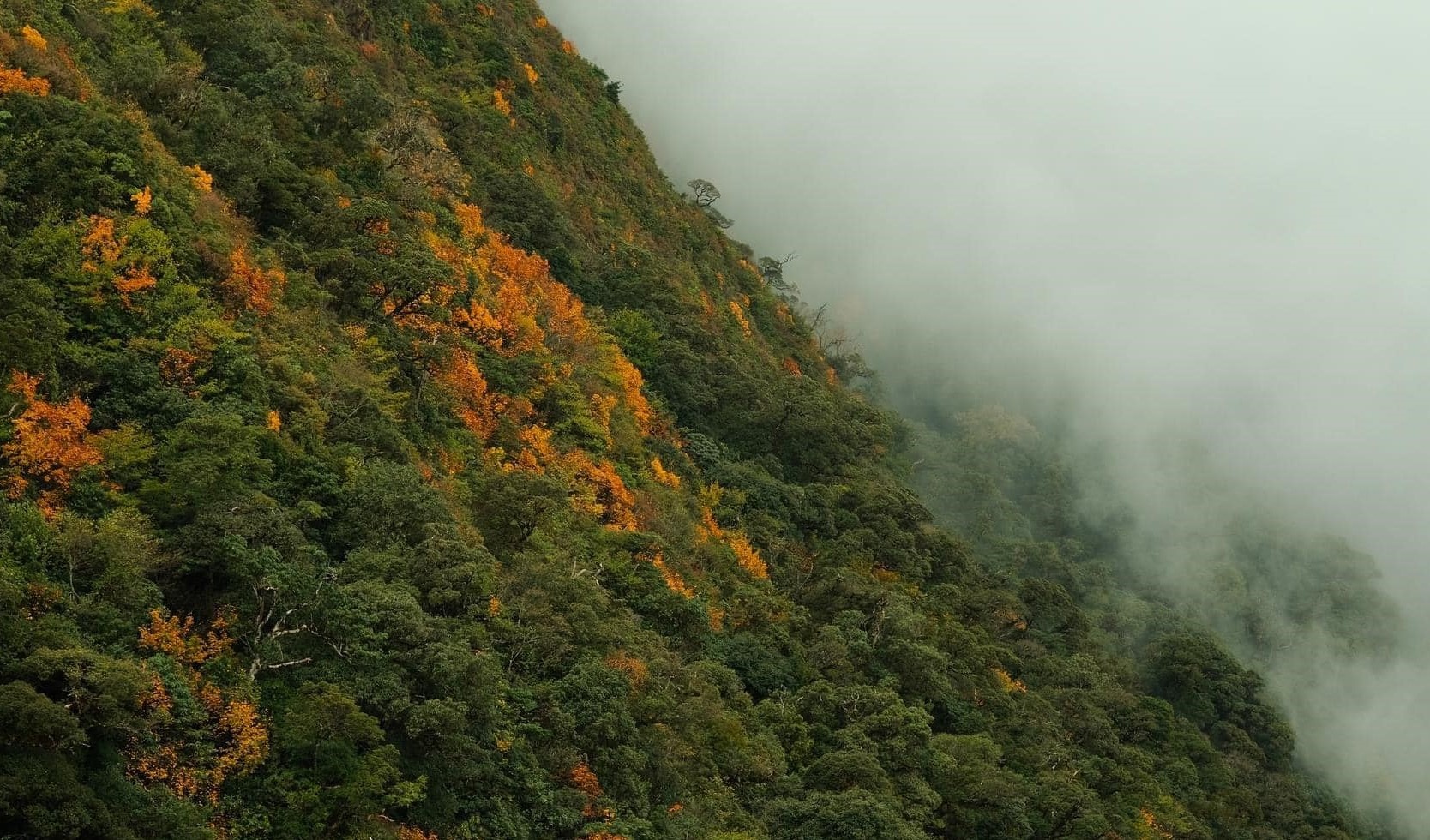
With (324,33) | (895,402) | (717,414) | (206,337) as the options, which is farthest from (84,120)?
(895,402)

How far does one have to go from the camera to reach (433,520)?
32781mm

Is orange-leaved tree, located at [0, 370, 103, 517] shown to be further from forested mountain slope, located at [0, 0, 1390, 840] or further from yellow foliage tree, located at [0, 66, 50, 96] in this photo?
yellow foliage tree, located at [0, 66, 50, 96]

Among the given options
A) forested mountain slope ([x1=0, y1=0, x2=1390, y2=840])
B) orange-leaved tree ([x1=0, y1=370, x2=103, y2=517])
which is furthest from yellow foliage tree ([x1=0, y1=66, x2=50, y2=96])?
orange-leaved tree ([x1=0, y1=370, x2=103, y2=517])

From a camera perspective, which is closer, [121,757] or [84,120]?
[121,757]

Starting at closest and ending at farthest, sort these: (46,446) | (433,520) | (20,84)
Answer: (46,446) → (20,84) → (433,520)

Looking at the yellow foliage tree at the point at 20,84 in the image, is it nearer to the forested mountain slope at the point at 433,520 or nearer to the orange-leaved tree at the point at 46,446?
the forested mountain slope at the point at 433,520

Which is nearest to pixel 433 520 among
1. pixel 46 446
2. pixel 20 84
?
pixel 46 446

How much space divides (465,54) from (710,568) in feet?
117

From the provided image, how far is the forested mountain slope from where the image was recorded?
24.5m

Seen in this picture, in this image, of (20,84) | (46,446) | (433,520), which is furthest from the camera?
(433,520)

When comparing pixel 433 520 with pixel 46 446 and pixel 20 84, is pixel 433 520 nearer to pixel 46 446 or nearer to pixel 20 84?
pixel 46 446

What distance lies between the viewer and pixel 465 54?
70.2 meters

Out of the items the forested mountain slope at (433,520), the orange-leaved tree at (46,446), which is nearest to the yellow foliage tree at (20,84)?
the forested mountain slope at (433,520)

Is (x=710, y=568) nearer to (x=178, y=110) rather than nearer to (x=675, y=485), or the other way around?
(x=675, y=485)
